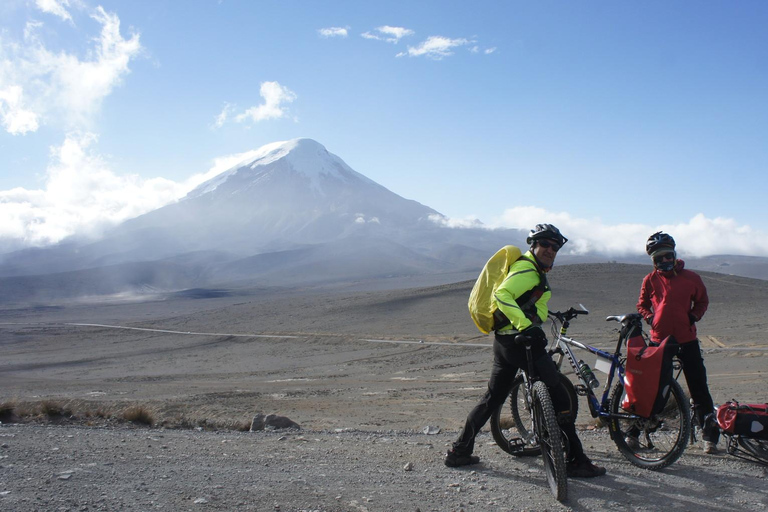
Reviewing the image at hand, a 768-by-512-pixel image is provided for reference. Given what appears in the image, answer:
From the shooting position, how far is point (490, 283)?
395 cm

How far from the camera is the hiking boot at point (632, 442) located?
171 inches

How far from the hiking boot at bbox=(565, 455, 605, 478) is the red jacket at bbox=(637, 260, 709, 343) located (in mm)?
1297

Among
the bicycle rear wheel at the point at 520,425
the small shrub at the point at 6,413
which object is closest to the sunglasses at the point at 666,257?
the bicycle rear wheel at the point at 520,425

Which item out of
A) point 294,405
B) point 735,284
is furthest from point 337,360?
point 735,284

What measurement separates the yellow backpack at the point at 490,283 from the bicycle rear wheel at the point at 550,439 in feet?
1.77

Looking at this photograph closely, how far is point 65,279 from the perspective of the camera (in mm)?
96875

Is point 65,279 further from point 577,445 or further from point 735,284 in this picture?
point 577,445

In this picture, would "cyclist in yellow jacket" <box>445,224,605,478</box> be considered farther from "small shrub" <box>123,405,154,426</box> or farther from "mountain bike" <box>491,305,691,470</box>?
"small shrub" <box>123,405,154,426</box>

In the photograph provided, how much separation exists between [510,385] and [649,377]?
99cm

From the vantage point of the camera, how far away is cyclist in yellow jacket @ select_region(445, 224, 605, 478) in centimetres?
374

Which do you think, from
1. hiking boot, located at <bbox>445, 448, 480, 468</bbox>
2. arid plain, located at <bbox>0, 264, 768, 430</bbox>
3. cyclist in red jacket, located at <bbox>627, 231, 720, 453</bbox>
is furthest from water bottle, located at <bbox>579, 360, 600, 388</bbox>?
arid plain, located at <bbox>0, 264, 768, 430</bbox>

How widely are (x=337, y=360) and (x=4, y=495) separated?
55.6 feet

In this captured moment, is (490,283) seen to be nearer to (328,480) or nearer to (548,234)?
(548,234)

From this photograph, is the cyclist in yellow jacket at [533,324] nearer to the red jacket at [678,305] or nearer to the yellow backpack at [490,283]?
the yellow backpack at [490,283]
